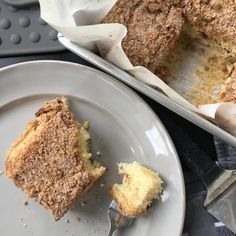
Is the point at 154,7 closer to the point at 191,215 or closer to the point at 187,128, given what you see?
the point at 187,128

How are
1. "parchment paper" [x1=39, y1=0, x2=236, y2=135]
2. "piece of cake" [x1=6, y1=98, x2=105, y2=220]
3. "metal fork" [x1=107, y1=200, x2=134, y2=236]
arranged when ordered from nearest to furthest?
"parchment paper" [x1=39, y1=0, x2=236, y2=135] < "piece of cake" [x1=6, y1=98, x2=105, y2=220] < "metal fork" [x1=107, y1=200, x2=134, y2=236]

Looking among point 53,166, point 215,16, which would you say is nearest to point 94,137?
point 53,166

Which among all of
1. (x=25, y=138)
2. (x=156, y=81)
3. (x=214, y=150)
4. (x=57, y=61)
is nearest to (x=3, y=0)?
(x=57, y=61)

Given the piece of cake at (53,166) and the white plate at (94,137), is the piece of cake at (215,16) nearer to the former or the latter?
the white plate at (94,137)

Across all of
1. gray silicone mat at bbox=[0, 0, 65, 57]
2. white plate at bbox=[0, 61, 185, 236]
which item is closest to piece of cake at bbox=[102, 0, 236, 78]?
white plate at bbox=[0, 61, 185, 236]

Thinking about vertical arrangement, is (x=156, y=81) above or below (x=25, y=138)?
above

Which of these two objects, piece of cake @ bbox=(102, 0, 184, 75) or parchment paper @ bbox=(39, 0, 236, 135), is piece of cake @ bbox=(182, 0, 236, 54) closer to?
piece of cake @ bbox=(102, 0, 184, 75)
